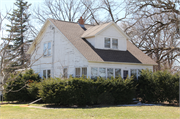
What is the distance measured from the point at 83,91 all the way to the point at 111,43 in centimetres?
706

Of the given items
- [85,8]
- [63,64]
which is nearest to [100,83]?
[63,64]

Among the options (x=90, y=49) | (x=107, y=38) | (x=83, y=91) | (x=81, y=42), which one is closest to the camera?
(x=83, y=91)

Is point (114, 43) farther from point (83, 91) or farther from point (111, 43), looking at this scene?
point (83, 91)

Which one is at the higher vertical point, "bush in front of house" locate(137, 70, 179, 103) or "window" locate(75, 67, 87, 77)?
"window" locate(75, 67, 87, 77)

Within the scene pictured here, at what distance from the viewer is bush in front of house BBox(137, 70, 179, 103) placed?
17.4 meters

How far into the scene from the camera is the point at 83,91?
1549 centimetres

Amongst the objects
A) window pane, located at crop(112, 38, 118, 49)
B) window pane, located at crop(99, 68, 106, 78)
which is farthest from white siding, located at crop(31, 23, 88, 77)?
window pane, located at crop(112, 38, 118, 49)

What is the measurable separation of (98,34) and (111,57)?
102 inches

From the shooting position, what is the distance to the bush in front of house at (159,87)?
57.2 feet

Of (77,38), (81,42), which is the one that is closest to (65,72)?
(81,42)

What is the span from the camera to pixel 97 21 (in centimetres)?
3634

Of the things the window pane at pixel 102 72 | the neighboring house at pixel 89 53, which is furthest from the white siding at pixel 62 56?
the window pane at pixel 102 72

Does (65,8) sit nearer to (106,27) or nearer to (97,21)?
(97,21)

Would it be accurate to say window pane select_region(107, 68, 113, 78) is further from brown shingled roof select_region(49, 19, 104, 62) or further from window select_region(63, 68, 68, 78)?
window select_region(63, 68, 68, 78)
